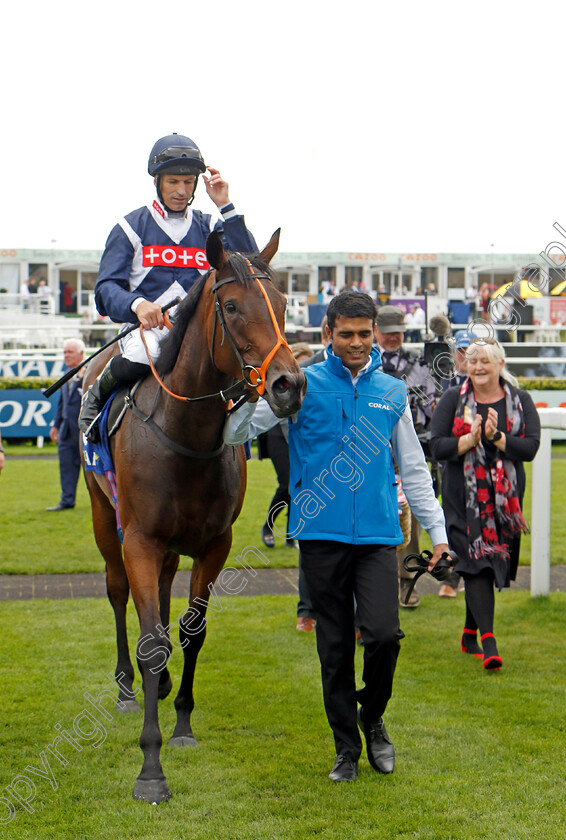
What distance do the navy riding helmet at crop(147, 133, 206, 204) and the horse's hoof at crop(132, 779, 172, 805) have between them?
2645mm

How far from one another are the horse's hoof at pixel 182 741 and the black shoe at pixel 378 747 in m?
0.82

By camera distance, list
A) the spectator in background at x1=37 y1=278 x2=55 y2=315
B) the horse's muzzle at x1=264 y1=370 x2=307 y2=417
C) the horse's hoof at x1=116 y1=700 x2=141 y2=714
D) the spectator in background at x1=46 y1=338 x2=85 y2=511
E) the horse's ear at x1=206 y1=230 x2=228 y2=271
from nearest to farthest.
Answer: the horse's muzzle at x1=264 y1=370 x2=307 y2=417, the horse's ear at x1=206 y1=230 x2=228 y2=271, the horse's hoof at x1=116 y1=700 x2=141 y2=714, the spectator in background at x1=46 y1=338 x2=85 y2=511, the spectator in background at x1=37 y1=278 x2=55 y2=315

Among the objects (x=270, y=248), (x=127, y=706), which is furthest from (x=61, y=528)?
(x=270, y=248)

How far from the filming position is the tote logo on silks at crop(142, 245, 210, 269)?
14.9 ft

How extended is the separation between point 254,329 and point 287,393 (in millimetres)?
370

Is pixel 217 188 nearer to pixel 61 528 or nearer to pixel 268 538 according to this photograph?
pixel 268 538

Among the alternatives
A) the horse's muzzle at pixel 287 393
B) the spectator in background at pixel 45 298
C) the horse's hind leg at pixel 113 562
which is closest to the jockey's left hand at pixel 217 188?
the horse's muzzle at pixel 287 393

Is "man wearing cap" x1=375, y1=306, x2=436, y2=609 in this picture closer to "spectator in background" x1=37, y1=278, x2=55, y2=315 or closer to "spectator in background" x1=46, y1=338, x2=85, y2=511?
"spectator in background" x1=46, y1=338, x2=85, y2=511

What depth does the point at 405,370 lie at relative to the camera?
21.8 feet

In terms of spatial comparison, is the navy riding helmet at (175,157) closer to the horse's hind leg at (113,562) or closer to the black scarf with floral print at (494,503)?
the horse's hind leg at (113,562)

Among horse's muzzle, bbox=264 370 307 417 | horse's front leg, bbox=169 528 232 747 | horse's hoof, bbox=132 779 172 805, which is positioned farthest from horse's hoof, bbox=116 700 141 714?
horse's muzzle, bbox=264 370 307 417

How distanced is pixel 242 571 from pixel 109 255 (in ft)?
13.5

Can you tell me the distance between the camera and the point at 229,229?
4.43m

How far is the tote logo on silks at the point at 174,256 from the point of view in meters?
4.54
